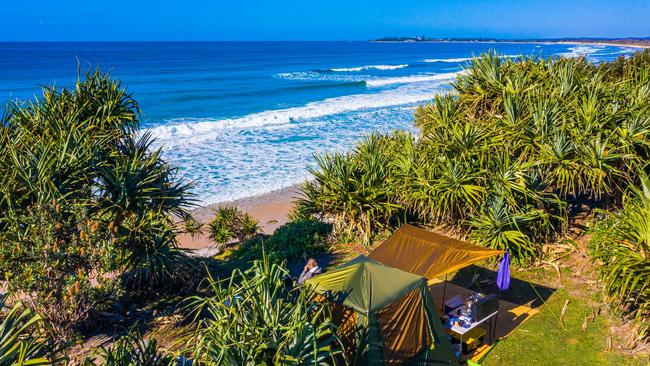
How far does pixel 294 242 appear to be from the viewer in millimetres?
13016

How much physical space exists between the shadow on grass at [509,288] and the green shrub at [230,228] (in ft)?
22.9

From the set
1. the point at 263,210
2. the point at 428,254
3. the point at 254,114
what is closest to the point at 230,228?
the point at 263,210

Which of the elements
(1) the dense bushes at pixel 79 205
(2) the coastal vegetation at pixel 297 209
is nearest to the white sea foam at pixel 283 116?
(2) the coastal vegetation at pixel 297 209

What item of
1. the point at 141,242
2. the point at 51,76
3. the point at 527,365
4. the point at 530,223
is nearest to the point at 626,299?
the point at 527,365

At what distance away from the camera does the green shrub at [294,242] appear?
498 inches

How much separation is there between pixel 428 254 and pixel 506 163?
12.5ft

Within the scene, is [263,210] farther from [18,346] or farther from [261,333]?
[18,346]

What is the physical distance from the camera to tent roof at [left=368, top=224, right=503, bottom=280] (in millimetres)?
8336

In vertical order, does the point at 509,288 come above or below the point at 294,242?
below

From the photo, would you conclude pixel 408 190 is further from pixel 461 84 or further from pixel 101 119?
pixel 101 119

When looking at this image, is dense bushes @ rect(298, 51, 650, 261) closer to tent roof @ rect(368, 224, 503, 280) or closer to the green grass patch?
the green grass patch

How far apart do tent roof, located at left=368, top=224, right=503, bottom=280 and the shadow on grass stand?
5.92 feet

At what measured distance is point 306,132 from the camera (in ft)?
107

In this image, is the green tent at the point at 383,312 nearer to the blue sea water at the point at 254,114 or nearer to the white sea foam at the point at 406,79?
the blue sea water at the point at 254,114
